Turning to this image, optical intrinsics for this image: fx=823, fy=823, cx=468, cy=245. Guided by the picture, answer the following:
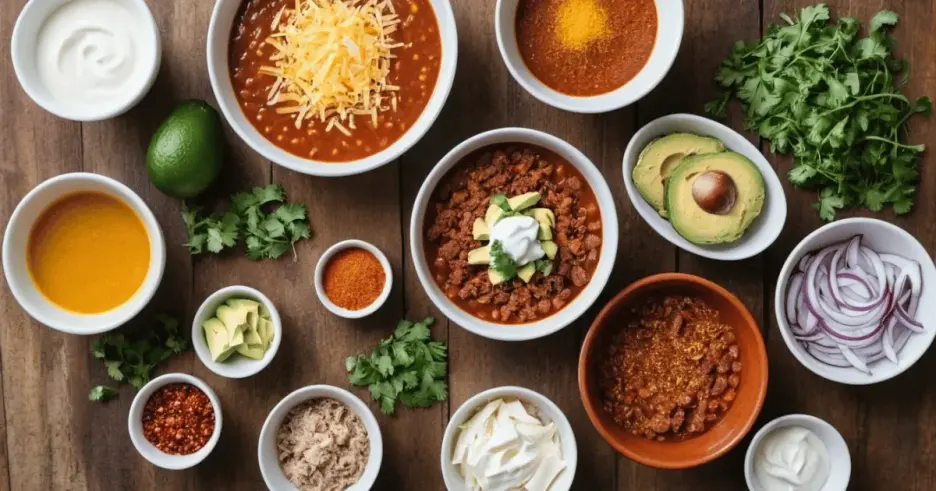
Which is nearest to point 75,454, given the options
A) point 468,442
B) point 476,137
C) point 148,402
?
point 148,402

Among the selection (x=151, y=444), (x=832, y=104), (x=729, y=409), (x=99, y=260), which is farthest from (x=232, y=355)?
(x=832, y=104)

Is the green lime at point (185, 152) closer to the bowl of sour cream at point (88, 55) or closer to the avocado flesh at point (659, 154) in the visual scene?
the bowl of sour cream at point (88, 55)

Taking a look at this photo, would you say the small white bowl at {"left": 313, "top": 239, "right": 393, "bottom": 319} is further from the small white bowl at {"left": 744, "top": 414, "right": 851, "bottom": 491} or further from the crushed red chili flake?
the small white bowl at {"left": 744, "top": 414, "right": 851, "bottom": 491}

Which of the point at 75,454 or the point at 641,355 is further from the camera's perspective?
the point at 75,454

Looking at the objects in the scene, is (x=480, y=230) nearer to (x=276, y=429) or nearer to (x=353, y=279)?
(x=353, y=279)

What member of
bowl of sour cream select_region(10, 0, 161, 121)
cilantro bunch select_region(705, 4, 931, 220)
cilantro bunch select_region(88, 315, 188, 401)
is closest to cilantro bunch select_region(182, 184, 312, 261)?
cilantro bunch select_region(88, 315, 188, 401)

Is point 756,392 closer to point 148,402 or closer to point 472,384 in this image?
point 472,384
